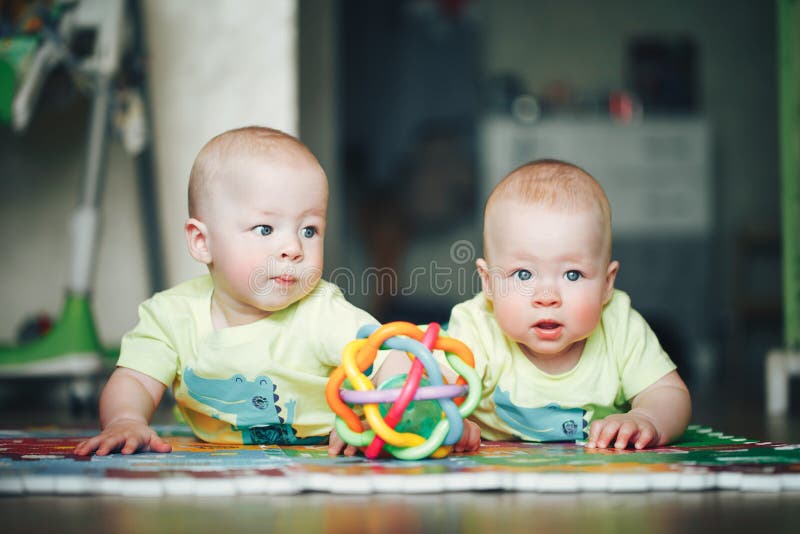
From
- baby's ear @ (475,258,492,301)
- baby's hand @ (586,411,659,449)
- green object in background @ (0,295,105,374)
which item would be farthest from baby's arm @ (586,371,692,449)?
green object in background @ (0,295,105,374)

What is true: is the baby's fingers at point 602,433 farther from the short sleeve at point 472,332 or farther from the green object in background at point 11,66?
the green object in background at point 11,66

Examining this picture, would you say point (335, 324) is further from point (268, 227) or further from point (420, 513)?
point (420, 513)

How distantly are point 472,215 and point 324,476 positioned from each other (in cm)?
423

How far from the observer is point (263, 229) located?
1.24m

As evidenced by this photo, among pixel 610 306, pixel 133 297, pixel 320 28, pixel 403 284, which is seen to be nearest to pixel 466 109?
pixel 403 284

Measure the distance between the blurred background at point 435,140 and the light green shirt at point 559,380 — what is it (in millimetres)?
727

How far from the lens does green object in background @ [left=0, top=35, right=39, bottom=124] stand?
76.9 inches

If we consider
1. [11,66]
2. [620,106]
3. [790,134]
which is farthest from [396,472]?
[620,106]

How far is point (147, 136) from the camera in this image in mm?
2232

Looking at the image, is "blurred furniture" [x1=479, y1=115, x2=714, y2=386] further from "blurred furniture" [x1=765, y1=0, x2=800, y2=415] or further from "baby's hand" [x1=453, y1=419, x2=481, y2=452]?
"baby's hand" [x1=453, y1=419, x2=481, y2=452]

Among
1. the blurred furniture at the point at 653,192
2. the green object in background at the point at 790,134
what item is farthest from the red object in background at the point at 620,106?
the green object in background at the point at 790,134

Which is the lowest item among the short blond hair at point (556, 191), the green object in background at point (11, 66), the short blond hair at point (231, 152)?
the short blond hair at point (556, 191)

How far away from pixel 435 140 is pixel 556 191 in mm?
4047

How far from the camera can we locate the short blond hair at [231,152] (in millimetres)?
→ 1258
